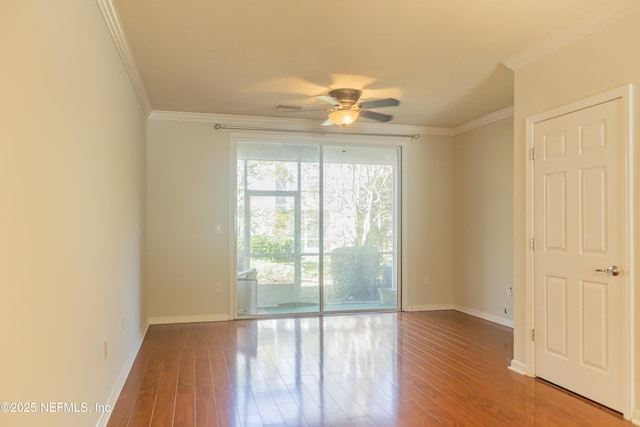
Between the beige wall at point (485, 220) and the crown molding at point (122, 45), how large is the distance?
412 centimetres

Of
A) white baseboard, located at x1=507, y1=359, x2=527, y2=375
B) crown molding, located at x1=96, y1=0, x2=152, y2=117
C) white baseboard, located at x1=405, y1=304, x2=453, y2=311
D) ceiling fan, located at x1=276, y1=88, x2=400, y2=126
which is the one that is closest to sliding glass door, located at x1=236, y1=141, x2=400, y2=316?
white baseboard, located at x1=405, y1=304, x2=453, y2=311

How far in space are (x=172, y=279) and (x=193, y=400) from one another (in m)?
2.65

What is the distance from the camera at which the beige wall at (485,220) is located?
17.2ft

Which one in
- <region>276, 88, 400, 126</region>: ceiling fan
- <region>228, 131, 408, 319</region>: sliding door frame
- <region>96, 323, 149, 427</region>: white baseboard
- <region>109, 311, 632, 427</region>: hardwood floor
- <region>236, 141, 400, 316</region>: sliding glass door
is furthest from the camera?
<region>236, 141, 400, 316</region>: sliding glass door

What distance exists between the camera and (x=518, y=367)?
355cm

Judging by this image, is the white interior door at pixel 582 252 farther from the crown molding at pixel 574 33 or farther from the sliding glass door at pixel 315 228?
the sliding glass door at pixel 315 228

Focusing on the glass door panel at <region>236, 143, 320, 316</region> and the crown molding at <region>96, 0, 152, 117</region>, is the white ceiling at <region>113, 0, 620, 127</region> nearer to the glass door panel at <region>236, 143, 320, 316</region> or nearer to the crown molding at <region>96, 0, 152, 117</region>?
the crown molding at <region>96, 0, 152, 117</region>

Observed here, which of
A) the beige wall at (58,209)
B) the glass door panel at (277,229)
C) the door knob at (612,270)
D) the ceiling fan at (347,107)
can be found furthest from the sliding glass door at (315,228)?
the door knob at (612,270)

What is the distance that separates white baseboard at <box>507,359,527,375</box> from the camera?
349 centimetres

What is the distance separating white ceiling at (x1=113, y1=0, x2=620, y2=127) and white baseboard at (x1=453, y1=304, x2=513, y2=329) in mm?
2572

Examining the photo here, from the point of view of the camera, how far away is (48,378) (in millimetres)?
1659

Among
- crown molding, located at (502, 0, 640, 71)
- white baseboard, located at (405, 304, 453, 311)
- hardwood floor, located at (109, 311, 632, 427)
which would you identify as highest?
crown molding, located at (502, 0, 640, 71)

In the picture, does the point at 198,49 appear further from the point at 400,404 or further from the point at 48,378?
the point at 400,404

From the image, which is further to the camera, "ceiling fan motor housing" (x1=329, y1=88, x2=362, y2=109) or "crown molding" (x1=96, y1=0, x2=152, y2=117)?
"ceiling fan motor housing" (x1=329, y1=88, x2=362, y2=109)
